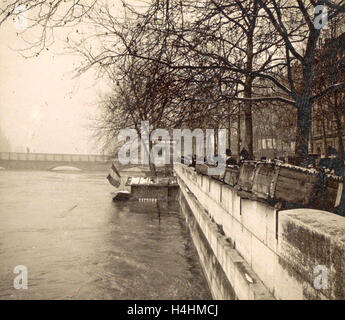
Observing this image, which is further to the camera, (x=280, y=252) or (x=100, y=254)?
(x=100, y=254)

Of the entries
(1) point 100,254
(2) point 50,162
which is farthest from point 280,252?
(2) point 50,162

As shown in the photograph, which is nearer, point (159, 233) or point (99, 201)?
point (159, 233)

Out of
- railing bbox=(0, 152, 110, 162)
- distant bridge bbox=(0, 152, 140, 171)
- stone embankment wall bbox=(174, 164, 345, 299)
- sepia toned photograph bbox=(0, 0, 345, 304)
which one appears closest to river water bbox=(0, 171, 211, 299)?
sepia toned photograph bbox=(0, 0, 345, 304)

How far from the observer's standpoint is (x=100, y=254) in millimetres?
12984

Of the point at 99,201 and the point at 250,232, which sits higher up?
the point at 250,232

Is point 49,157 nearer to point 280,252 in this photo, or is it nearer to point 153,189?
point 153,189

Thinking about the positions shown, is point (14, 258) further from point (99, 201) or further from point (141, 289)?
point (99, 201)

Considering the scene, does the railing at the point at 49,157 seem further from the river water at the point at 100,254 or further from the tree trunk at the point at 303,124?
the tree trunk at the point at 303,124

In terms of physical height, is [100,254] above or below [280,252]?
below

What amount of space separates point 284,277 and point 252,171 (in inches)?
90.8

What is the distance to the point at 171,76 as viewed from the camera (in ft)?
23.8

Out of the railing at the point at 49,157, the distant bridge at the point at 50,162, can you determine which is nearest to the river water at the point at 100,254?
the distant bridge at the point at 50,162
